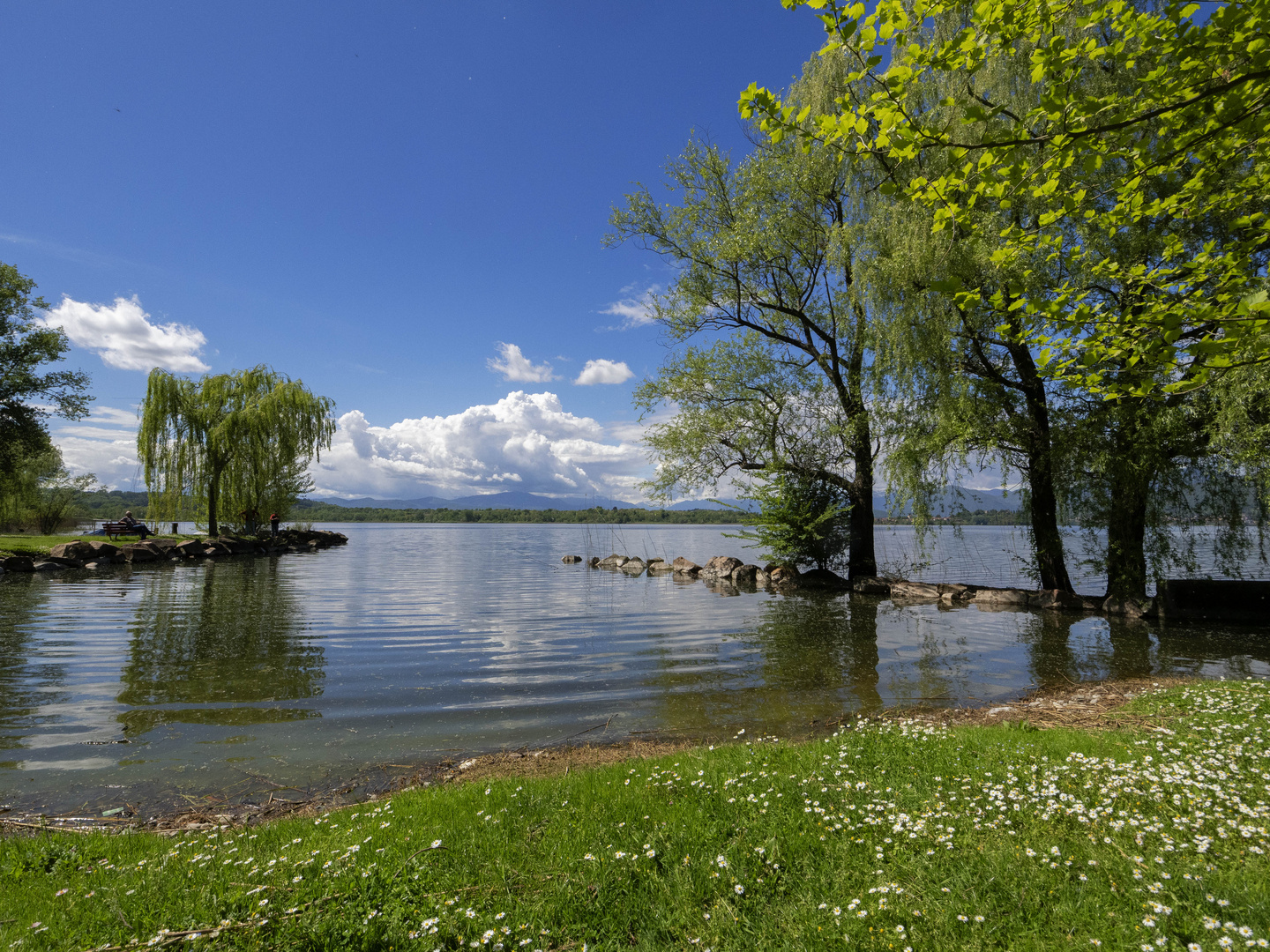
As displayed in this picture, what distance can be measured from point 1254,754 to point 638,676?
8041mm

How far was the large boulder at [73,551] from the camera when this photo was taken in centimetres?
2803

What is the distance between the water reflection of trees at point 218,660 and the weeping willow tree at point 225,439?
1922cm

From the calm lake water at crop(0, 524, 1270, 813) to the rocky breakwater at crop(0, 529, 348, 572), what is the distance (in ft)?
21.5

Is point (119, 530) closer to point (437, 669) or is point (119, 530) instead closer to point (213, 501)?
point (213, 501)

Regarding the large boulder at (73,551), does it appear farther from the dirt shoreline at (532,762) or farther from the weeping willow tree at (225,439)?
the dirt shoreline at (532,762)

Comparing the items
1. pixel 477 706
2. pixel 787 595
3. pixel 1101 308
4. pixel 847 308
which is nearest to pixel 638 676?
pixel 477 706

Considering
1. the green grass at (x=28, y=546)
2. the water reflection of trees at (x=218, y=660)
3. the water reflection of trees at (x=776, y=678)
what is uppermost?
the green grass at (x=28, y=546)

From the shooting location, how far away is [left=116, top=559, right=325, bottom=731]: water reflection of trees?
29.1ft

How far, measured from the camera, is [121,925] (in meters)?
3.36

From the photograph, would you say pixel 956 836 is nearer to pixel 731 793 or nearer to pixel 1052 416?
pixel 731 793

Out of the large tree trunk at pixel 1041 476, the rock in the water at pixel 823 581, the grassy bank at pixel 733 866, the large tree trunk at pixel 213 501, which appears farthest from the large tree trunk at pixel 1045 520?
the large tree trunk at pixel 213 501

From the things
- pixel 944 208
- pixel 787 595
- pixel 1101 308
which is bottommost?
pixel 787 595

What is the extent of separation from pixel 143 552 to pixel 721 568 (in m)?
30.6

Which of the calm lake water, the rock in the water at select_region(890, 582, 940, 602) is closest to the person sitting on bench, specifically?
the calm lake water
